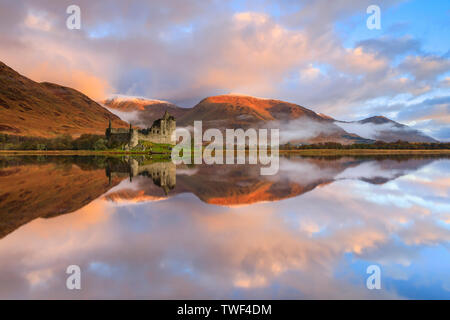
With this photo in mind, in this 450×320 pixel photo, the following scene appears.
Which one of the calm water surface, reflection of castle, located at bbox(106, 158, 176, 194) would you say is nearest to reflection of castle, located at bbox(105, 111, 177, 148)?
reflection of castle, located at bbox(106, 158, 176, 194)

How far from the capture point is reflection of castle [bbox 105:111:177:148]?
100188mm

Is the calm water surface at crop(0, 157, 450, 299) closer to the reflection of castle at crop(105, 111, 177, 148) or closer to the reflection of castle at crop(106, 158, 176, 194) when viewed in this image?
the reflection of castle at crop(106, 158, 176, 194)

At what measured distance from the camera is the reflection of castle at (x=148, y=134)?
100m

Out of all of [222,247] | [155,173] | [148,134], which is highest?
[148,134]

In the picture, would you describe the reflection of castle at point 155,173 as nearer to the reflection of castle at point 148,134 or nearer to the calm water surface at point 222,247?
the calm water surface at point 222,247

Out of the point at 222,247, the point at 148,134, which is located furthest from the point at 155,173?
the point at 148,134

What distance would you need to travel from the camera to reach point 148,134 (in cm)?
10775

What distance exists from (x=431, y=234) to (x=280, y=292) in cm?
625

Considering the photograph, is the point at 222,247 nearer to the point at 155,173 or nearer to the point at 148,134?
the point at 155,173

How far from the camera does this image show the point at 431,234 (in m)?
7.99

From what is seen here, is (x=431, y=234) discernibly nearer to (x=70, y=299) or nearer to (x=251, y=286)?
(x=251, y=286)

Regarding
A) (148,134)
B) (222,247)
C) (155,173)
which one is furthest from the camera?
(148,134)

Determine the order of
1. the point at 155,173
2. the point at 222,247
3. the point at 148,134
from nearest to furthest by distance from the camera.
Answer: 1. the point at 222,247
2. the point at 155,173
3. the point at 148,134
